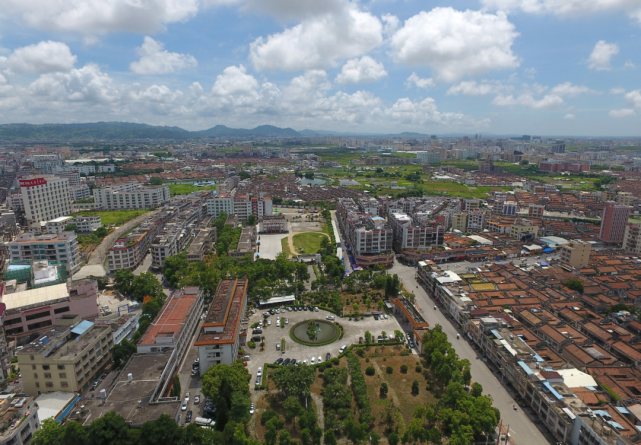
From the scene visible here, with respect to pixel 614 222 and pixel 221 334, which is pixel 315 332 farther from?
pixel 614 222

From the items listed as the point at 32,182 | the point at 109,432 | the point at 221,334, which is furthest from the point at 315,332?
the point at 32,182

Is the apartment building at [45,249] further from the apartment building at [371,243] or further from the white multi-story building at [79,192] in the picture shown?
the white multi-story building at [79,192]

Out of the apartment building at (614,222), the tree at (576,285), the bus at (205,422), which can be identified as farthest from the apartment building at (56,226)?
the apartment building at (614,222)

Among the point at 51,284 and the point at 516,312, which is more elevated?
the point at 51,284

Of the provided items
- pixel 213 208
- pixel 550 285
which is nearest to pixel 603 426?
pixel 550 285

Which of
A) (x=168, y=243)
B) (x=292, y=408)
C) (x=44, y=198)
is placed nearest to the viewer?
(x=292, y=408)

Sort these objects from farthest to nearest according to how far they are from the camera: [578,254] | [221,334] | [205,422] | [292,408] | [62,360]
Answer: [578,254] < [221,334] < [62,360] < [292,408] < [205,422]

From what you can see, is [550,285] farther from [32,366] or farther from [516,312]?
[32,366]
